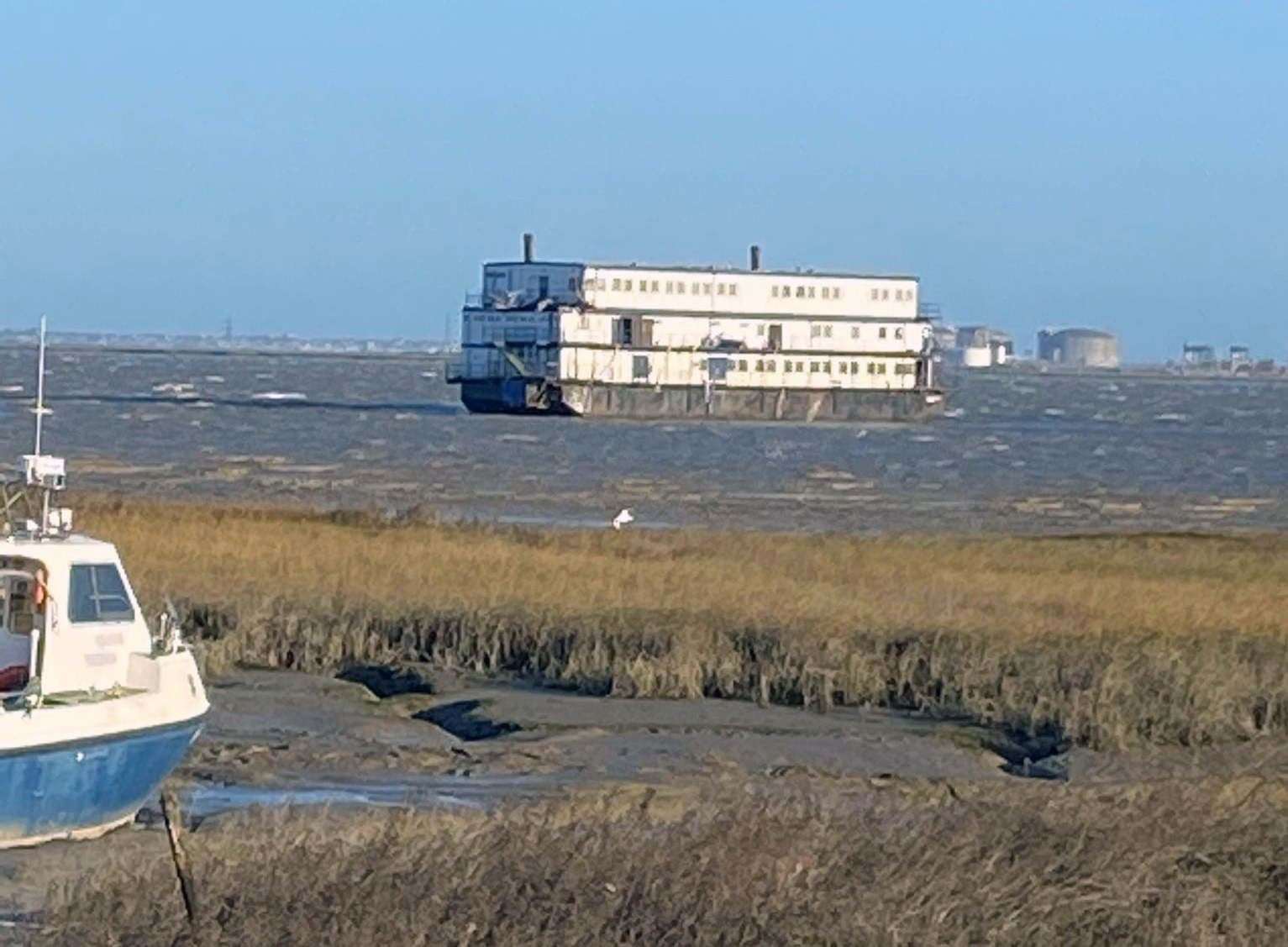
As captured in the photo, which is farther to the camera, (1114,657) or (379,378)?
(379,378)

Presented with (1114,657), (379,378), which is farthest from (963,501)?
(379,378)

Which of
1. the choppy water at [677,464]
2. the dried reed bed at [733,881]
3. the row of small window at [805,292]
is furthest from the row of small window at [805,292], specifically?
the dried reed bed at [733,881]

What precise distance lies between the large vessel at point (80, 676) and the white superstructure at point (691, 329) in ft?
273

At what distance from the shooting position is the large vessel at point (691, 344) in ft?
332

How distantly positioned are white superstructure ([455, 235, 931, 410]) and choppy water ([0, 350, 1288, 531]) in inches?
76.6

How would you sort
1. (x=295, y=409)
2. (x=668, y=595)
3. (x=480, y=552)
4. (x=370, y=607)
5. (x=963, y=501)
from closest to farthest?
(x=370, y=607) < (x=668, y=595) < (x=480, y=552) < (x=963, y=501) < (x=295, y=409)

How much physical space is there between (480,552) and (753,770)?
12.8m

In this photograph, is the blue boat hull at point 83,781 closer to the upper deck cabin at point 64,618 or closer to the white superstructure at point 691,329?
the upper deck cabin at point 64,618

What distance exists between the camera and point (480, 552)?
107ft

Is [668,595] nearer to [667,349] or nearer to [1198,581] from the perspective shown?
[1198,581]

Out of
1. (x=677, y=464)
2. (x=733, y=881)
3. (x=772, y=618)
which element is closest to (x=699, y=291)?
(x=677, y=464)

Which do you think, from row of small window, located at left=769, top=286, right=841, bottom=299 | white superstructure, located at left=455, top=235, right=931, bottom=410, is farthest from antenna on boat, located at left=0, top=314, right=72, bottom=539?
row of small window, located at left=769, top=286, right=841, bottom=299

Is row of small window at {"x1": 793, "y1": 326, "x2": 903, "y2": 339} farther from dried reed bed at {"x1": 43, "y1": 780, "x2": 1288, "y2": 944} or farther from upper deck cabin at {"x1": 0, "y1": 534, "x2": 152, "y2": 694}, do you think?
dried reed bed at {"x1": 43, "y1": 780, "x2": 1288, "y2": 944}

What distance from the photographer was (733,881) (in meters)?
12.0
